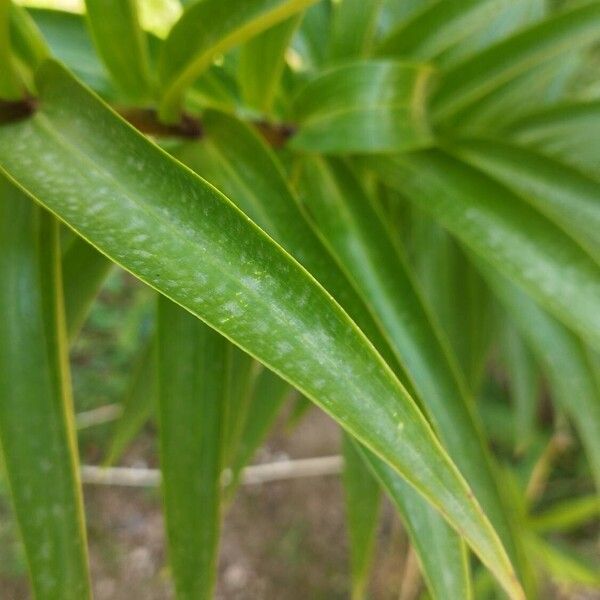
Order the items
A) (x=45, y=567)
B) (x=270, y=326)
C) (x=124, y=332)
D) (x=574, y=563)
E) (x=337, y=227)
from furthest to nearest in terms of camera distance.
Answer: (x=124, y=332) < (x=574, y=563) < (x=337, y=227) < (x=45, y=567) < (x=270, y=326)

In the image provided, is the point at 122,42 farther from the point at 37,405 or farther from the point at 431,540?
the point at 431,540

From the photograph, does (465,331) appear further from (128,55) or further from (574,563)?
(574,563)

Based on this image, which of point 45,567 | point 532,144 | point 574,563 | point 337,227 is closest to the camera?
point 45,567

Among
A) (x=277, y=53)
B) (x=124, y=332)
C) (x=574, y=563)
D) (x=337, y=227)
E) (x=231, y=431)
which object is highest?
(x=277, y=53)

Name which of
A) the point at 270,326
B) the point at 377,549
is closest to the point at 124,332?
the point at 377,549

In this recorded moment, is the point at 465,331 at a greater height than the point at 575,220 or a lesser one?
lesser

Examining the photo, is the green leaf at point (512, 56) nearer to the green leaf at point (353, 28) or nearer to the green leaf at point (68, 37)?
the green leaf at point (353, 28)

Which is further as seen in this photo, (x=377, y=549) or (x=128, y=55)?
(x=377, y=549)

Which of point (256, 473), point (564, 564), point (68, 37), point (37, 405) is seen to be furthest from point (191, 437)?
point (256, 473)
